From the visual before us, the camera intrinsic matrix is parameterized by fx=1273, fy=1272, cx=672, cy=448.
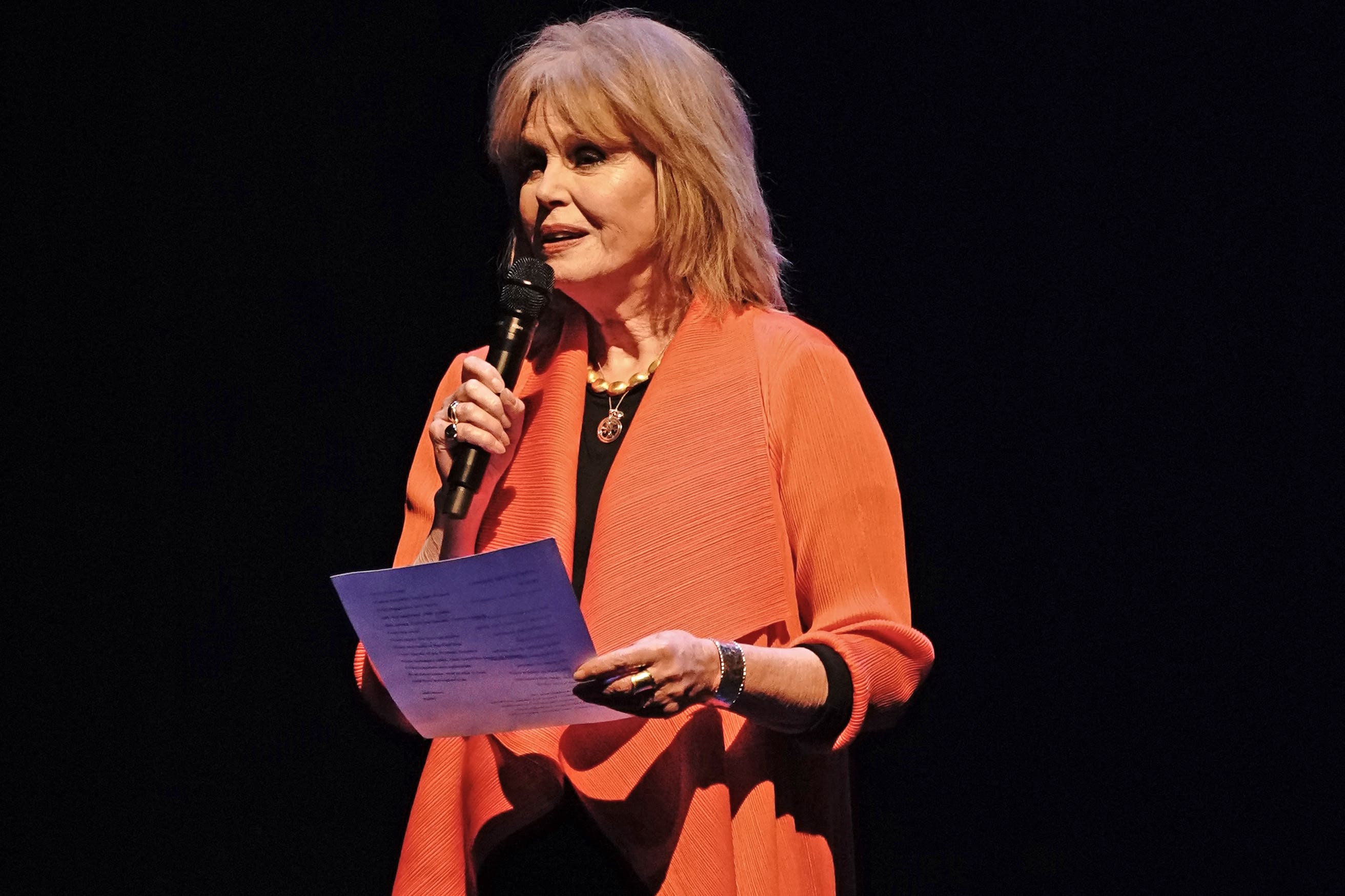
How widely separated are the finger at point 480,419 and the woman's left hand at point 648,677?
1.01 ft

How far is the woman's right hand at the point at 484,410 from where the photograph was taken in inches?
52.4

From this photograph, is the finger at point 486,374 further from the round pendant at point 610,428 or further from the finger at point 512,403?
the round pendant at point 610,428

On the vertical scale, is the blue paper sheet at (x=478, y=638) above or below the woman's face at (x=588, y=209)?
below

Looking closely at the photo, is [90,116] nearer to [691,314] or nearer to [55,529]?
[55,529]

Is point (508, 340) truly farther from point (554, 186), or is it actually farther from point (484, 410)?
point (554, 186)

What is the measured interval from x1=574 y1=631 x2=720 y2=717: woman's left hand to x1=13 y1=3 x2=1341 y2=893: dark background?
106 cm

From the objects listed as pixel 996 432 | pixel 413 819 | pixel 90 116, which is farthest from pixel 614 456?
pixel 90 116

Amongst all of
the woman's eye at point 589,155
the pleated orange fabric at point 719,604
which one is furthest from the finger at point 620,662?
the woman's eye at point 589,155

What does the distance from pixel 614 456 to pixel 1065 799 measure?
41.2 inches

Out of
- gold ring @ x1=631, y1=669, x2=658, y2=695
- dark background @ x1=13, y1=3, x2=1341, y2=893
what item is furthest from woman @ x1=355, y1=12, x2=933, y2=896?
dark background @ x1=13, y1=3, x2=1341, y2=893

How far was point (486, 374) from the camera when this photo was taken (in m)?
1.35

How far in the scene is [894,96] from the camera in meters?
2.20

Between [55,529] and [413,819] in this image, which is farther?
[55,529]

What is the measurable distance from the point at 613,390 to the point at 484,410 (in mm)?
253
